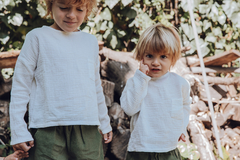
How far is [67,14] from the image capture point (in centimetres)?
123

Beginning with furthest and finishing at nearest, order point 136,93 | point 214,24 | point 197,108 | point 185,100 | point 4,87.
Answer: point 214,24 → point 197,108 → point 4,87 → point 185,100 → point 136,93

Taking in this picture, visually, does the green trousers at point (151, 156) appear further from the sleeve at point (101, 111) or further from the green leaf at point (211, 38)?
the green leaf at point (211, 38)

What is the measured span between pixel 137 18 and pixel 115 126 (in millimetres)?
2012

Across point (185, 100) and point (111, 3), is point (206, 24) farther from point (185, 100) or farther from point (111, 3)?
point (185, 100)

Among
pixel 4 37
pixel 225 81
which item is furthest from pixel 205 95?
pixel 4 37

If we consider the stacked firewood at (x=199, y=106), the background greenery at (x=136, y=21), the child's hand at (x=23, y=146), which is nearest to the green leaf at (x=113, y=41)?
the background greenery at (x=136, y=21)

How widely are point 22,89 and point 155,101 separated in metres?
0.74

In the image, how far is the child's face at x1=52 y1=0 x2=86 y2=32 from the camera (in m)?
1.23

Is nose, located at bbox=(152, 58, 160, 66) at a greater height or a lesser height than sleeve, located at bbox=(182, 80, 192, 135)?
greater

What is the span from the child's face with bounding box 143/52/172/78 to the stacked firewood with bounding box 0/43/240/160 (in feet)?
3.03

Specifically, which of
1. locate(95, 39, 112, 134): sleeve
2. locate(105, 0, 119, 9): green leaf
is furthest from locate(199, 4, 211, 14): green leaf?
locate(95, 39, 112, 134): sleeve

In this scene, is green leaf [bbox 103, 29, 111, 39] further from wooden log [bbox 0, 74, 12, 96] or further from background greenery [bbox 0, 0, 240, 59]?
wooden log [bbox 0, 74, 12, 96]

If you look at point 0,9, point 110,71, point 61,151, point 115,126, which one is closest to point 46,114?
point 61,151

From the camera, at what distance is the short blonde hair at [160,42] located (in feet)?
4.82
